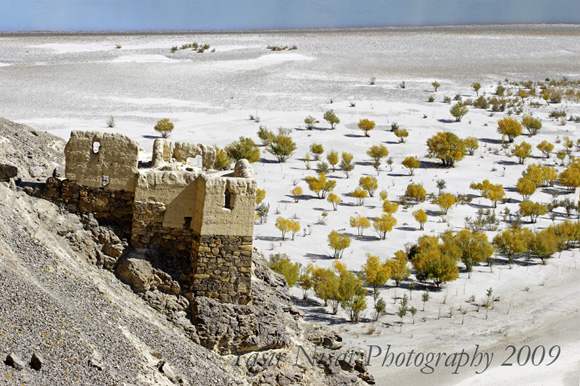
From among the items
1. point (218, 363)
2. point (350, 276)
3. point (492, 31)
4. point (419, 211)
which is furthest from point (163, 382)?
point (492, 31)

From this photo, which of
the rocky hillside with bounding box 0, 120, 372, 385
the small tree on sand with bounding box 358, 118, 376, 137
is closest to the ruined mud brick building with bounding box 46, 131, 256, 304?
the rocky hillside with bounding box 0, 120, 372, 385

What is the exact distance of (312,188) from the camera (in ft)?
90.3

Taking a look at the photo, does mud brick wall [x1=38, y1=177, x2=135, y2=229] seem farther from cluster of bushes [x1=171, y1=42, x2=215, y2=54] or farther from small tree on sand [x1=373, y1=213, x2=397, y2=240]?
cluster of bushes [x1=171, y1=42, x2=215, y2=54]

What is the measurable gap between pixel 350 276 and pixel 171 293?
8.72 m

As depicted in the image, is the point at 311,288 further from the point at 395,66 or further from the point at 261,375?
the point at 395,66

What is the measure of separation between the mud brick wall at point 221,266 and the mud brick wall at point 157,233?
0.16m

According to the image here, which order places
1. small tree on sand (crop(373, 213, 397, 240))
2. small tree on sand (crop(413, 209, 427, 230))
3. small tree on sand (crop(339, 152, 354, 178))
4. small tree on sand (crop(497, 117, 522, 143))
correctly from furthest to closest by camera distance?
1. small tree on sand (crop(497, 117, 522, 143))
2. small tree on sand (crop(339, 152, 354, 178))
3. small tree on sand (crop(413, 209, 427, 230))
4. small tree on sand (crop(373, 213, 397, 240))

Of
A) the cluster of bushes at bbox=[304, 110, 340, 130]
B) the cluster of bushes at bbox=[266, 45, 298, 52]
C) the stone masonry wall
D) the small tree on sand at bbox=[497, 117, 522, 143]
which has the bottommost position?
the cluster of bushes at bbox=[304, 110, 340, 130]

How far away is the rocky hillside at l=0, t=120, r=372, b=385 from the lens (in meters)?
8.57

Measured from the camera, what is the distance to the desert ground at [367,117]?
1861 centimetres

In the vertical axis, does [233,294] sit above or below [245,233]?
below

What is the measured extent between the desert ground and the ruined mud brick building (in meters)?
1.99

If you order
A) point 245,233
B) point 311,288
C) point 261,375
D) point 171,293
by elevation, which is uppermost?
point 245,233

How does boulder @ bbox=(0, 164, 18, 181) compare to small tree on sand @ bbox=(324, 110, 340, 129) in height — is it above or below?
above
